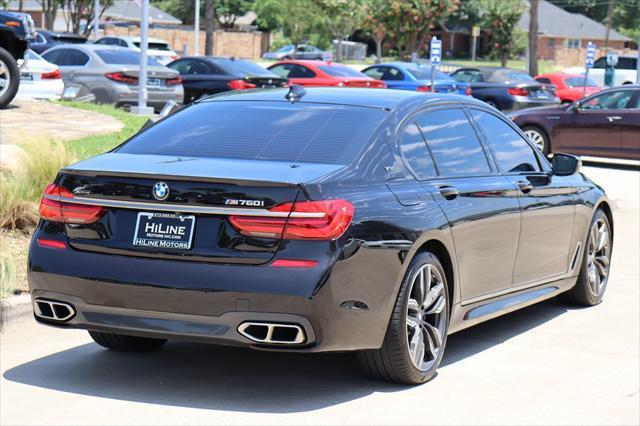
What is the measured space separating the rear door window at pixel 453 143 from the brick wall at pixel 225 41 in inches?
3393

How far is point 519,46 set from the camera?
10631 cm

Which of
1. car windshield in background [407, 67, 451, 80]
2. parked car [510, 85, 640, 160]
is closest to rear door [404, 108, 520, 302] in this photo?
parked car [510, 85, 640, 160]

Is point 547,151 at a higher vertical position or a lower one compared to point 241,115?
lower

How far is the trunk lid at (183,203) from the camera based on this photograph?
6082mm

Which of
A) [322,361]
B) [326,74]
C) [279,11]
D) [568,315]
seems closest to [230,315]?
[322,361]

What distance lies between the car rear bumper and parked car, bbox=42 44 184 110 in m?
18.1

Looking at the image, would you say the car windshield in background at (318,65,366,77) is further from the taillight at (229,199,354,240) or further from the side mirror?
the taillight at (229,199,354,240)

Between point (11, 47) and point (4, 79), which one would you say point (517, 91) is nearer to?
point (11, 47)

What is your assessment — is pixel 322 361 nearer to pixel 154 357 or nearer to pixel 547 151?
pixel 154 357

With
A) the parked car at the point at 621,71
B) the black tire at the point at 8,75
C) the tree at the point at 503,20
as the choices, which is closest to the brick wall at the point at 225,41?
the tree at the point at 503,20

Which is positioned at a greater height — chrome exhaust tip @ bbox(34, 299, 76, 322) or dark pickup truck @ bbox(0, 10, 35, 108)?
dark pickup truck @ bbox(0, 10, 35, 108)

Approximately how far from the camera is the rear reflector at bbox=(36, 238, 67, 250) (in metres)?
6.45

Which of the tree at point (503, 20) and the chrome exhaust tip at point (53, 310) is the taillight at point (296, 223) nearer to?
the chrome exhaust tip at point (53, 310)

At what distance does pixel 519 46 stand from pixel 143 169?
336ft
